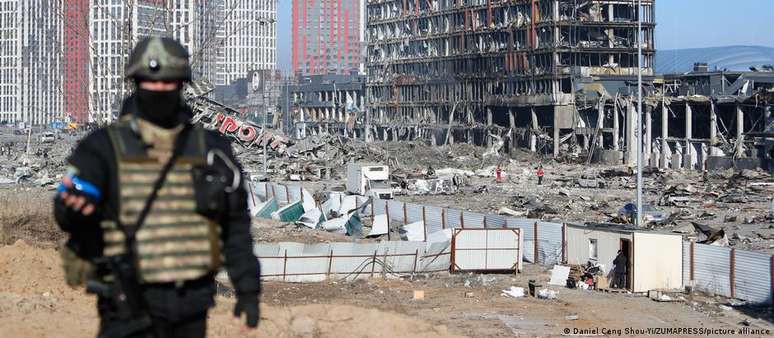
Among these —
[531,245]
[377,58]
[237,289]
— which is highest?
[377,58]

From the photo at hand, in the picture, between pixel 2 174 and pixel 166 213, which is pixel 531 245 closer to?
pixel 166 213

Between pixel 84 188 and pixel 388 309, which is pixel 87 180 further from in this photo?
→ pixel 388 309

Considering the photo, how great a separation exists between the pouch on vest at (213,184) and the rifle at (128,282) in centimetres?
12

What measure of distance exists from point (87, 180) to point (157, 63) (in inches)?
20.7

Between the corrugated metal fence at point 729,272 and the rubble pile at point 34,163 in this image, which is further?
the rubble pile at point 34,163

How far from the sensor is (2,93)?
649 feet

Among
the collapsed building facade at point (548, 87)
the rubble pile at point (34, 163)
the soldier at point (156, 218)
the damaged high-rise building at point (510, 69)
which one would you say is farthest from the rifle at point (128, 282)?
the damaged high-rise building at point (510, 69)

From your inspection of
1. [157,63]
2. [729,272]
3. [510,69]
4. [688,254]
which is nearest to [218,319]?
[157,63]

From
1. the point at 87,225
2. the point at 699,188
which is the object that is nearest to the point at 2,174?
the point at 699,188

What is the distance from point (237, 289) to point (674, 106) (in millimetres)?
76457

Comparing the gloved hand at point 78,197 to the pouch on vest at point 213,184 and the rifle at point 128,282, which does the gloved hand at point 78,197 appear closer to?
the rifle at point 128,282

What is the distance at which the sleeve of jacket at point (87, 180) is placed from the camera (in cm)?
453

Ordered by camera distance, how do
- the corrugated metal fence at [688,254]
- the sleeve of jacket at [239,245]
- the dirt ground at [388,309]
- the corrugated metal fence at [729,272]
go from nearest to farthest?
1. the sleeve of jacket at [239,245]
2. the dirt ground at [388,309]
3. the corrugated metal fence at [729,272]
4. the corrugated metal fence at [688,254]

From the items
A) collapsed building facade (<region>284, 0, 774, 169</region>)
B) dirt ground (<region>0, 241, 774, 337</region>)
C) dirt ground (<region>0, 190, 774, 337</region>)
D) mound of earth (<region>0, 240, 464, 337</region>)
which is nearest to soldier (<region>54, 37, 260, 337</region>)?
mound of earth (<region>0, 240, 464, 337</region>)
